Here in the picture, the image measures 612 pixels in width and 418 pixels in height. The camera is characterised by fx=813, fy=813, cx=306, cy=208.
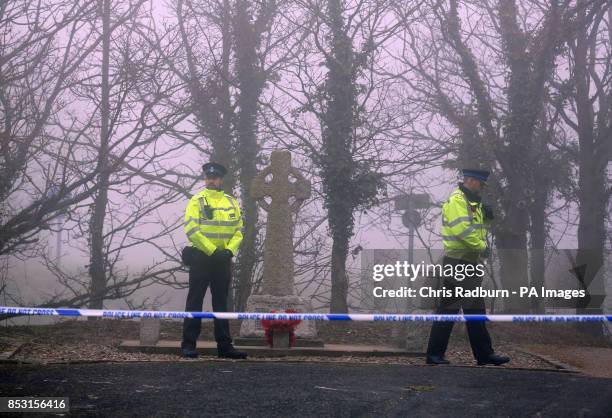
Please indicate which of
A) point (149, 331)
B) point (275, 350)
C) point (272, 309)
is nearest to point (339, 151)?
point (272, 309)

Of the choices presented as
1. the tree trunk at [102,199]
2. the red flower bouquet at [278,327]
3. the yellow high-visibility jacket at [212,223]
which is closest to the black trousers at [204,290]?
the yellow high-visibility jacket at [212,223]

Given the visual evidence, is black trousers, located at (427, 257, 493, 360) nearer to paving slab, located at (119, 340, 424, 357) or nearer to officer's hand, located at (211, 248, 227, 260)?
paving slab, located at (119, 340, 424, 357)

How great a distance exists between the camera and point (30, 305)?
1203 cm

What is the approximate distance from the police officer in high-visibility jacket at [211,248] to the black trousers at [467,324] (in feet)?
6.51

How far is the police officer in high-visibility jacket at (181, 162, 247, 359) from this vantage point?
800cm

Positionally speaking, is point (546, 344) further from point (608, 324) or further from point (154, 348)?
point (154, 348)

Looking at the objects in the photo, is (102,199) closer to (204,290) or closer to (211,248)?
(204,290)

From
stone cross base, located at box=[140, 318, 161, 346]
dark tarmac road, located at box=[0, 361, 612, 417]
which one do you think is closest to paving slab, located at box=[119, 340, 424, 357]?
stone cross base, located at box=[140, 318, 161, 346]

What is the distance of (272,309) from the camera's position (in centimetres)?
990

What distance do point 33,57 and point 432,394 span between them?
22.4 feet

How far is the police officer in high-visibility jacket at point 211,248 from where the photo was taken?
7996mm

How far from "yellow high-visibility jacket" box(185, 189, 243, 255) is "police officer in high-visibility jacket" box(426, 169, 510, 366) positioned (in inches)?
82.1

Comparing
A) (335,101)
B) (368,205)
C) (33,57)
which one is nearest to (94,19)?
(33,57)

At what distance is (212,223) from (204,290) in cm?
70
